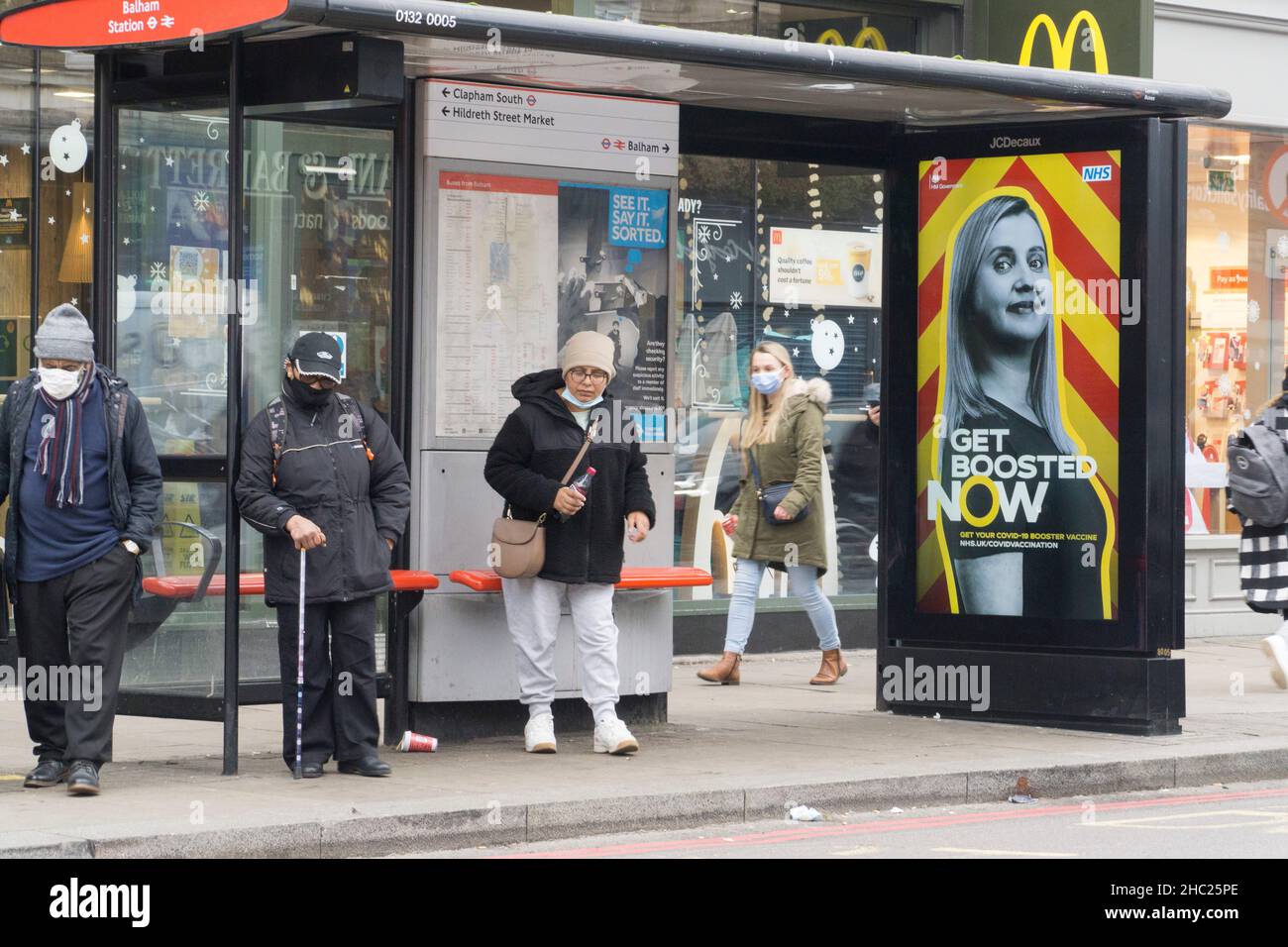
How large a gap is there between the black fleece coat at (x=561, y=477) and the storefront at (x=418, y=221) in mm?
423

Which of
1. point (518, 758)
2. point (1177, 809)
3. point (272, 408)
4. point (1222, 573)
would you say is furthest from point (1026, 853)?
point (1222, 573)

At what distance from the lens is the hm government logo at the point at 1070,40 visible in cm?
1253

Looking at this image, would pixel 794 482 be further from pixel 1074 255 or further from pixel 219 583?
pixel 219 583

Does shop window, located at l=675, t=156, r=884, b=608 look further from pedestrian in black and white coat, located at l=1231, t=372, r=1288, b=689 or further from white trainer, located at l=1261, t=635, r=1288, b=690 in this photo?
white trainer, located at l=1261, t=635, r=1288, b=690

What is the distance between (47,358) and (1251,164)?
1111cm

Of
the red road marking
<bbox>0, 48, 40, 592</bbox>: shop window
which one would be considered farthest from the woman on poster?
<bbox>0, 48, 40, 592</bbox>: shop window

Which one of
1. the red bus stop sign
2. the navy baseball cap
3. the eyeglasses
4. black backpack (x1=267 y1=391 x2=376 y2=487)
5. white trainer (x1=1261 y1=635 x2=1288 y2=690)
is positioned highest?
the red bus stop sign

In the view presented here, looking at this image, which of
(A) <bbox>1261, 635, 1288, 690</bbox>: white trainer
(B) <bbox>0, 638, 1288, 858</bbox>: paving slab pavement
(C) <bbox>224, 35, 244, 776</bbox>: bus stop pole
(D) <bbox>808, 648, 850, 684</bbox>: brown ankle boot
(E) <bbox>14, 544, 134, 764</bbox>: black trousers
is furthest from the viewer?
(D) <bbox>808, 648, 850, 684</bbox>: brown ankle boot

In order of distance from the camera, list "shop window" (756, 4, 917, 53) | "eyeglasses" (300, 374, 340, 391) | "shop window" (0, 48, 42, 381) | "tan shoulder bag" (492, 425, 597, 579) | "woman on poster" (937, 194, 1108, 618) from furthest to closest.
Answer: "shop window" (756, 4, 917, 53) < "shop window" (0, 48, 42, 381) < "woman on poster" (937, 194, 1108, 618) < "tan shoulder bag" (492, 425, 597, 579) < "eyeglasses" (300, 374, 340, 391)

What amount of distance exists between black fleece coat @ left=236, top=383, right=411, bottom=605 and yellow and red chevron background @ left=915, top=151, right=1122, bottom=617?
3.50 meters

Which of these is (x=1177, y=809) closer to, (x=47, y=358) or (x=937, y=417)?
(x=937, y=417)

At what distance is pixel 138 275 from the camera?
9.20 m

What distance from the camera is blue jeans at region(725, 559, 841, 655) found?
1257 cm

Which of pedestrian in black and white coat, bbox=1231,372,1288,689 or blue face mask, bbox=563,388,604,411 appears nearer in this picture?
blue face mask, bbox=563,388,604,411
